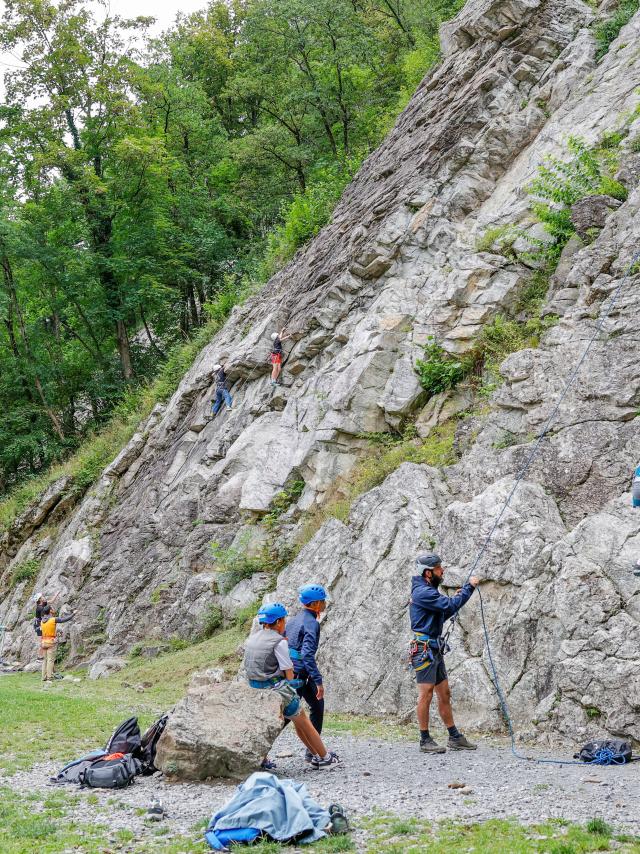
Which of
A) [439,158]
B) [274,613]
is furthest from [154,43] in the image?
[274,613]

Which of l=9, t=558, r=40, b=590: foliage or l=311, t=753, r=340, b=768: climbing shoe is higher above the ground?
l=9, t=558, r=40, b=590: foliage

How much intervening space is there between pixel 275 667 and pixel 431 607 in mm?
1905

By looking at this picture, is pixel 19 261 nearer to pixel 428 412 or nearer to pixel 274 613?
pixel 428 412

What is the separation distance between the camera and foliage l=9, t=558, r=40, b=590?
81.0 ft

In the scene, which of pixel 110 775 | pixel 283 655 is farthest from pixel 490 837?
pixel 110 775

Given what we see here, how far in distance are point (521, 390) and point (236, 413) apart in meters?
10.2

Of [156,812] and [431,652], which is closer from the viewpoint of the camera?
[156,812]

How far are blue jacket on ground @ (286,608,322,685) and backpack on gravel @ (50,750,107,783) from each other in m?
2.30

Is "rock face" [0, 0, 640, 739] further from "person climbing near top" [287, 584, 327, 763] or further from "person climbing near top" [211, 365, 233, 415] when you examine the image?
"person climbing near top" [287, 584, 327, 763]

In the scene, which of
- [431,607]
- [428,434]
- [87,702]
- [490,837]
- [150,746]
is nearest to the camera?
[490,837]

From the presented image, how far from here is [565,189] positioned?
15.3 meters

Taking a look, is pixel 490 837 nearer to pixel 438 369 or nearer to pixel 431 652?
pixel 431 652

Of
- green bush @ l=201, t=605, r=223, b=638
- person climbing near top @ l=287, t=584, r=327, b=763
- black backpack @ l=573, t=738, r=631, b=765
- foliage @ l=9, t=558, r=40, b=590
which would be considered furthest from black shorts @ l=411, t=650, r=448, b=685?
foliage @ l=9, t=558, r=40, b=590

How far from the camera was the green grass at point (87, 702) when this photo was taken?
9453 mm
